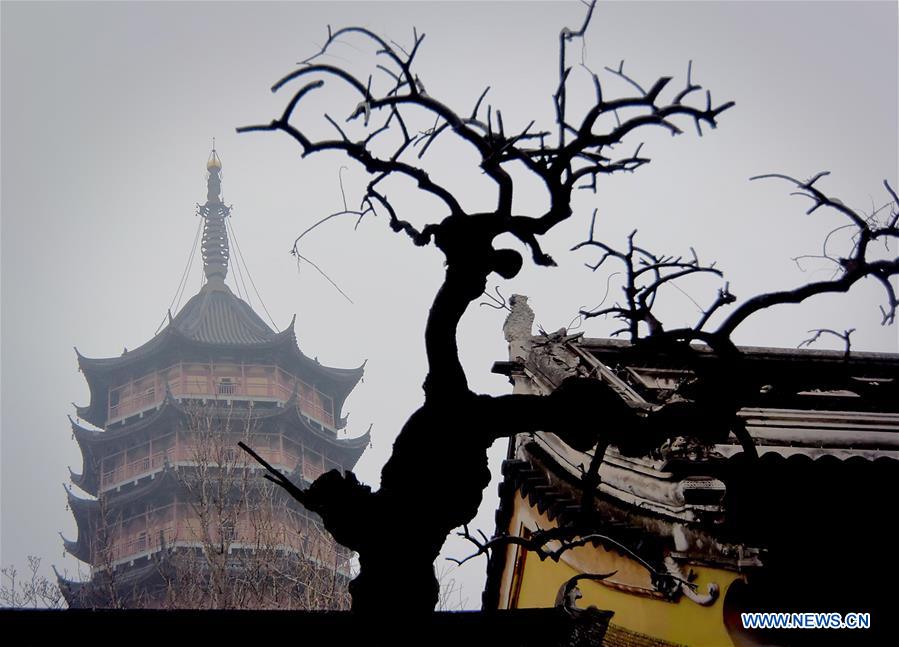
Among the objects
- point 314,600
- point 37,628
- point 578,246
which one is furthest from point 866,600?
point 314,600

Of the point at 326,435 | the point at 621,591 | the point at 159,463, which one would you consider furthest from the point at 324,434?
the point at 621,591

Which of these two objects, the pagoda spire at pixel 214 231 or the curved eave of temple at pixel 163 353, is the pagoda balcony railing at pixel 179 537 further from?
the pagoda spire at pixel 214 231

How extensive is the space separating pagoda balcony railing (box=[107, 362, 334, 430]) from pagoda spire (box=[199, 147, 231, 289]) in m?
9.14

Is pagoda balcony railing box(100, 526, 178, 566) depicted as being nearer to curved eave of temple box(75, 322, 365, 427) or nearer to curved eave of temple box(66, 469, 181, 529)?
curved eave of temple box(66, 469, 181, 529)

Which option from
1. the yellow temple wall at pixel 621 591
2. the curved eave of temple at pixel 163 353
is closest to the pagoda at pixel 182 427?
the curved eave of temple at pixel 163 353

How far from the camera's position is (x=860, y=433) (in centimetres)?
728

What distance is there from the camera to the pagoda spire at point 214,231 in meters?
48.5

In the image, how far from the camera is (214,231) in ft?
167

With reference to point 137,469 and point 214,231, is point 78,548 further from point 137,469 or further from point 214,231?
point 214,231

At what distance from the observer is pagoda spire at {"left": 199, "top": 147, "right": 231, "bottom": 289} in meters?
48.5

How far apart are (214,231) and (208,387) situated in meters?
15.1

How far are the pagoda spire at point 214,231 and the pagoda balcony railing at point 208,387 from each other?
9.14 metres

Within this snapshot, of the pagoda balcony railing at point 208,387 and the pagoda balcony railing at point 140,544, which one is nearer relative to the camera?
the pagoda balcony railing at point 140,544

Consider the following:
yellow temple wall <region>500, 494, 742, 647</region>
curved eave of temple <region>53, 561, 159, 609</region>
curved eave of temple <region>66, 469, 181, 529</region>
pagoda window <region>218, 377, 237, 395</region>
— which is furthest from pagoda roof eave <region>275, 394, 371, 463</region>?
yellow temple wall <region>500, 494, 742, 647</region>
